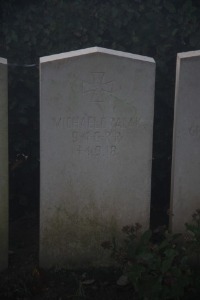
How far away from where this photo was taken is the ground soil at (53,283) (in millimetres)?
3652

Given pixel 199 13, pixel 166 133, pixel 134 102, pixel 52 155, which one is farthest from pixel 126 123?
pixel 199 13

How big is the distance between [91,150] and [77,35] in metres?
1.34

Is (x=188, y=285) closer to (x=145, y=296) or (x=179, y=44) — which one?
(x=145, y=296)

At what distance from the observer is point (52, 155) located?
3930 millimetres

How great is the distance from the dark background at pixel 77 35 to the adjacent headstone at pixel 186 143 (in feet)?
3.00

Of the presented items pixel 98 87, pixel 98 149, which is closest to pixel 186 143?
pixel 98 149

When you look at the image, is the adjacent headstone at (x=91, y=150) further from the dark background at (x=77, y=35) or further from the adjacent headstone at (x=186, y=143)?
the dark background at (x=77, y=35)

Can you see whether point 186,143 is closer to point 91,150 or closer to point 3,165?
point 91,150

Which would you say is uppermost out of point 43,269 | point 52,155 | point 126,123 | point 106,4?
point 106,4

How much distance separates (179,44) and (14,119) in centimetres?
181

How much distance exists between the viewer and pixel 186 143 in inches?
158

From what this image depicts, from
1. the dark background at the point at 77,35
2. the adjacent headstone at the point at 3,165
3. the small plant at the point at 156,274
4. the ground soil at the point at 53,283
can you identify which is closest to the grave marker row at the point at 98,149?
the adjacent headstone at the point at 3,165

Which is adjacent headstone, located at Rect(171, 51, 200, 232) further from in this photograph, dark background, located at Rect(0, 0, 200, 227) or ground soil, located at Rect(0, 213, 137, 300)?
dark background, located at Rect(0, 0, 200, 227)

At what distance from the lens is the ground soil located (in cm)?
365
